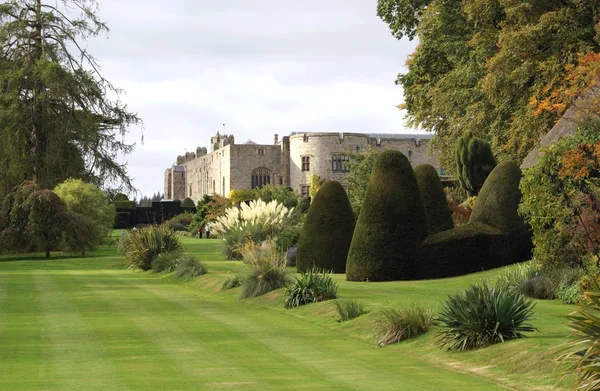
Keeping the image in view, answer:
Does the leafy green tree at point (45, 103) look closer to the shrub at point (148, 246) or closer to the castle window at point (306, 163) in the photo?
the shrub at point (148, 246)

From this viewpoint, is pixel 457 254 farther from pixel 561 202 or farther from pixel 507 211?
pixel 561 202

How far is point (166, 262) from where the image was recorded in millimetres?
26344

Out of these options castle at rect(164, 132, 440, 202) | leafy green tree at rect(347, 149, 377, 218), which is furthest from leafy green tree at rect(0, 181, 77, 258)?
castle at rect(164, 132, 440, 202)

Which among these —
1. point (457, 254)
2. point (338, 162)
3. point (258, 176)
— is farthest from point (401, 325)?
point (258, 176)

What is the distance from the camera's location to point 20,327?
13.6 meters

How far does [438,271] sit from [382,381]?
11.2 meters

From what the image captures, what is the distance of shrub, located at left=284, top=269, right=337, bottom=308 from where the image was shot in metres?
15.8

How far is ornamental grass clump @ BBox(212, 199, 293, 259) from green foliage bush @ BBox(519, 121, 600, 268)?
11991mm

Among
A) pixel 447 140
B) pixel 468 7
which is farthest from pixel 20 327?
pixel 447 140

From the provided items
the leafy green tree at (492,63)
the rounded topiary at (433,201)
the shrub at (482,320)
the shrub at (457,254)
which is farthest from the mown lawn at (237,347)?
the leafy green tree at (492,63)

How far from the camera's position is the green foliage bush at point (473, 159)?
112ft

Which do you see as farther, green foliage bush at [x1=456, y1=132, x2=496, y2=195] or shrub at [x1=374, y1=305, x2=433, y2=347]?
green foliage bush at [x1=456, y1=132, x2=496, y2=195]

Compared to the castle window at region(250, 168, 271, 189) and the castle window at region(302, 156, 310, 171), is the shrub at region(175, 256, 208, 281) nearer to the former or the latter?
the castle window at region(302, 156, 310, 171)

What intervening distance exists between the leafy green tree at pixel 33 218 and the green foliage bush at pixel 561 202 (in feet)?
66.6
